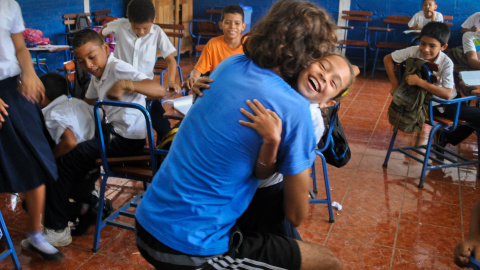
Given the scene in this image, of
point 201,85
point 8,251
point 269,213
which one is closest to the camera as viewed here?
point 201,85

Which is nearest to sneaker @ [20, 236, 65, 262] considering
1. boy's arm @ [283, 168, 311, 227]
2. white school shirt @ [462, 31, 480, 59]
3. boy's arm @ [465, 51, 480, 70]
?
boy's arm @ [283, 168, 311, 227]

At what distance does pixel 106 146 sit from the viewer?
2379 millimetres

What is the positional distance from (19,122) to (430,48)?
9.13 feet

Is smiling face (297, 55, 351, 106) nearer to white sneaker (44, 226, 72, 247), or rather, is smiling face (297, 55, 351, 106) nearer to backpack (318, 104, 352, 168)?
backpack (318, 104, 352, 168)

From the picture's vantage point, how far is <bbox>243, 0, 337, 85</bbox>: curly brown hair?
1.16 metres

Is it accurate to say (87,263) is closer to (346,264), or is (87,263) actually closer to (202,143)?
(346,264)

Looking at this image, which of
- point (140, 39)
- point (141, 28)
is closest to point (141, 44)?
point (140, 39)

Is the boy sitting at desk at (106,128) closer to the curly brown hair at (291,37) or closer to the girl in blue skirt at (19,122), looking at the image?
the girl in blue skirt at (19,122)

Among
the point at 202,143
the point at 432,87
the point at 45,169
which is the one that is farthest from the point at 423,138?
the point at 202,143

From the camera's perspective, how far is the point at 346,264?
2.43 meters

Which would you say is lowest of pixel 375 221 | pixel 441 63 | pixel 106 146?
pixel 375 221

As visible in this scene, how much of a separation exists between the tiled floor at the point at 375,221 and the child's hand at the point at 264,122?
1522 mm

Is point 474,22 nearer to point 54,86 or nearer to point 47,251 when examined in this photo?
point 54,86

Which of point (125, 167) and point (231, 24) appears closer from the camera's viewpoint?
point (125, 167)
